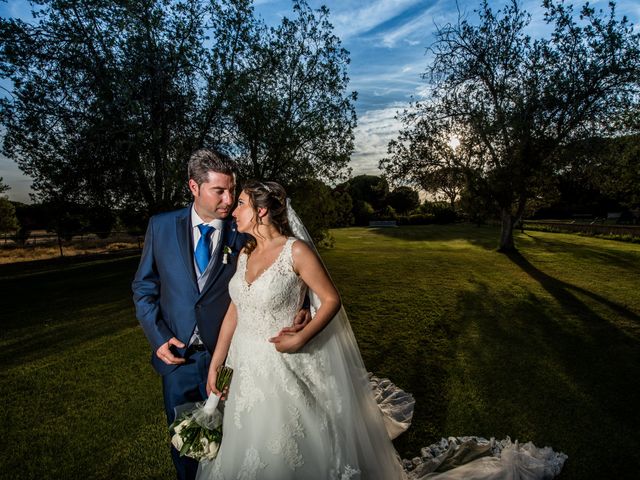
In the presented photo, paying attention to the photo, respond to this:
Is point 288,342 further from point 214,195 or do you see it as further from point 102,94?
point 102,94

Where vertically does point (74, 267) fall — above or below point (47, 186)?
below

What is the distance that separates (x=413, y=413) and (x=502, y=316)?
5420 millimetres

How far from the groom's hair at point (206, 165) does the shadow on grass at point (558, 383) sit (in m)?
4.18

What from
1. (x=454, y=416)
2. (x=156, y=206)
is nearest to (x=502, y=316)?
(x=454, y=416)

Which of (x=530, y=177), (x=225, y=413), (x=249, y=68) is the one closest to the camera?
(x=225, y=413)

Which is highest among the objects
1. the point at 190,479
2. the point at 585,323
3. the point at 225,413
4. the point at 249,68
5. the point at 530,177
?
the point at 249,68

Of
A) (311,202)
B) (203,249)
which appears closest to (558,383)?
(203,249)

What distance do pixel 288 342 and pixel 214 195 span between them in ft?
4.38

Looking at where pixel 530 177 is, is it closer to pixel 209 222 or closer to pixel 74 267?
pixel 209 222

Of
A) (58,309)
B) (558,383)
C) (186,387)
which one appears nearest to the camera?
(186,387)

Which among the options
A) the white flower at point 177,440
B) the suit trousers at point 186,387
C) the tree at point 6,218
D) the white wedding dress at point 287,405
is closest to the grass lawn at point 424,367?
the suit trousers at point 186,387

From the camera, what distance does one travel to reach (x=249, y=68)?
12164 mm

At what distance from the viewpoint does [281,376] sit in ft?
8.16

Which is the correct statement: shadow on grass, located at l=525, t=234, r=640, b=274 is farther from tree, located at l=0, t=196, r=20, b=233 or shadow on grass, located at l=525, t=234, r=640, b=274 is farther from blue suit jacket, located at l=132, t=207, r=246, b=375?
tree, located at l=0, t=196, r=20, b=233
